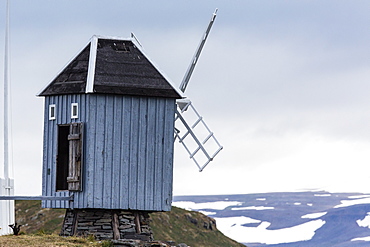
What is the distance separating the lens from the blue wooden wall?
36031mm

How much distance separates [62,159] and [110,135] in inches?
148

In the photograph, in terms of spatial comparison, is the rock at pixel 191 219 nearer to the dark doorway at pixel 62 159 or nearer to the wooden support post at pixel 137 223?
the dark doorway at pixel 62 159

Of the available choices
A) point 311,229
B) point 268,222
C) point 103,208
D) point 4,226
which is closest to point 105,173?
point 103,208

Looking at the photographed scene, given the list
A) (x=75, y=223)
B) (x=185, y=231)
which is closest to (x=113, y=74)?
(x=75, y=223)

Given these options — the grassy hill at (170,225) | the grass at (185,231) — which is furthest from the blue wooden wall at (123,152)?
the grass at (185,231)

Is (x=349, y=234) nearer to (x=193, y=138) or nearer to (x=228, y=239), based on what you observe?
(x=228, y=239)

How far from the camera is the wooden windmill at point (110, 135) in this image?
36.1m

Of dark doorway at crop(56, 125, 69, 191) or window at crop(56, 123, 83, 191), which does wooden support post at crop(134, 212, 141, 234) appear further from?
dark doorway at crop(56, 125, 69, 191)

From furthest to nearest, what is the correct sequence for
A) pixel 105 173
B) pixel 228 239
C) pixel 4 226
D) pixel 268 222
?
1. pixel 268 222
2. pixel 228 239
3. pixel 4 226
4. pixel 105 173

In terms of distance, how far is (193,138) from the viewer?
131 ft

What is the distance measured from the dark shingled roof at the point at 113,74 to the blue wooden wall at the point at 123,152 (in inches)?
12.0

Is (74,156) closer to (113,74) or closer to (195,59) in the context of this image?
(113,74)

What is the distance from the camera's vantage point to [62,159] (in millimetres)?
39125

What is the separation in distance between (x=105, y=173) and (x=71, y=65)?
16.1 ft
